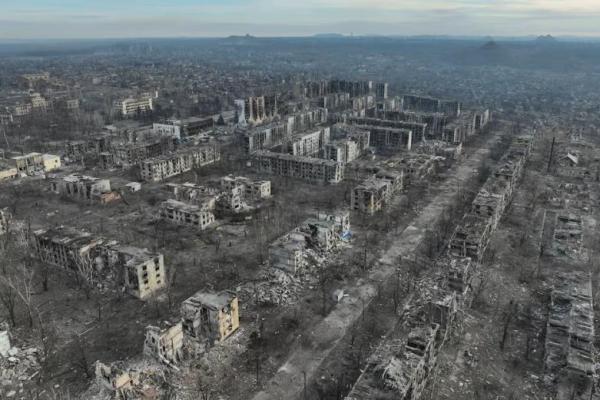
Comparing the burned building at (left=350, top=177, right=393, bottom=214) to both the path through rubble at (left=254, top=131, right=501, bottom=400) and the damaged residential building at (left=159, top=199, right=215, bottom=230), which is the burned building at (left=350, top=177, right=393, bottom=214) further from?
the damaged residential building at (left=159, top=199, right=215, bottom=230)

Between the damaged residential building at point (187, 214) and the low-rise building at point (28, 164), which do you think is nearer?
the damaged residential building at point (187, 214)

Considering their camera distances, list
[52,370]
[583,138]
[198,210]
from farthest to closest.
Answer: [583,138] → [198,210] → [52,370]

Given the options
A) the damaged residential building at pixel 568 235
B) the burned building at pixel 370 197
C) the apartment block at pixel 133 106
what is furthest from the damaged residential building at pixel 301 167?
the apartment block at pixel 133 106

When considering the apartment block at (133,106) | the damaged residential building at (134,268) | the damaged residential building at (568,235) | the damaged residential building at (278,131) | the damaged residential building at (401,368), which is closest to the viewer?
the damaged residential building at (401,368)

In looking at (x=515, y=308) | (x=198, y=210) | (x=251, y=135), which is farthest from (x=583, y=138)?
(x=198, y=210)

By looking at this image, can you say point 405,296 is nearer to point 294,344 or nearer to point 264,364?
point 294,344

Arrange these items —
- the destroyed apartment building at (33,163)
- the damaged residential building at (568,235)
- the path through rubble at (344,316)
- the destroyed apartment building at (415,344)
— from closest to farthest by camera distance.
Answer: the destroyed apartment building at (415,344) → the path through rubble at (344,316) → the damaged residential building at (568,235) → the destroyed apartment building at (33,163)

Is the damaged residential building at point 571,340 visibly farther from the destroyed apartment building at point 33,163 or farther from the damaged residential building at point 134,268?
the destroyed apartment building at point 33,163

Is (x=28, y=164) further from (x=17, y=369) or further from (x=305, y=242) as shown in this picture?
(x=305, y=242)
